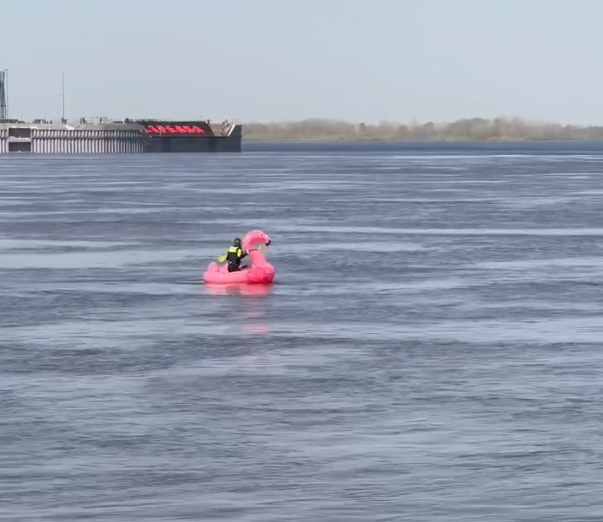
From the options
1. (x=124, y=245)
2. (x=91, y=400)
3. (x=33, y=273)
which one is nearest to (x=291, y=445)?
(x=91, y=400)

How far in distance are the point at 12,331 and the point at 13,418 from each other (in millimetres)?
9558

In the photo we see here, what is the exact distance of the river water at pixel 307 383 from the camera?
731 inches

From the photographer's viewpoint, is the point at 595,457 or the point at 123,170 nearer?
the point at 595,457

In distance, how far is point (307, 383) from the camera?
2569 cm

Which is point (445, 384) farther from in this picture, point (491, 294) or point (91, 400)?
point (491, 294)

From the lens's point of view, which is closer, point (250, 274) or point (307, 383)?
point (307, 383)

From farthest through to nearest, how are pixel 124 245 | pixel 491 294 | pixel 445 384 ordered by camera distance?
pixel 124 245 → pixel 491 294 → pixel 445 384

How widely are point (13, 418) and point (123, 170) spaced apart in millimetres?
142445

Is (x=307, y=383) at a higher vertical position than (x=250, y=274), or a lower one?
higher

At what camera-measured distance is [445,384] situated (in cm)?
2553

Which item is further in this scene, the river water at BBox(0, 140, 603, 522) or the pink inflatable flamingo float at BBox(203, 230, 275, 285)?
the pink inflatable flamingo float at BBox(203, 230, 275, 285)

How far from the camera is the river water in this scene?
18.6 metres

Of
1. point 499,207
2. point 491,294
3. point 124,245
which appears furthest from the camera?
point 499,207

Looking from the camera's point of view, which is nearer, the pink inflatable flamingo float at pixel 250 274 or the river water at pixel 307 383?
the river water at pixel 307 383
